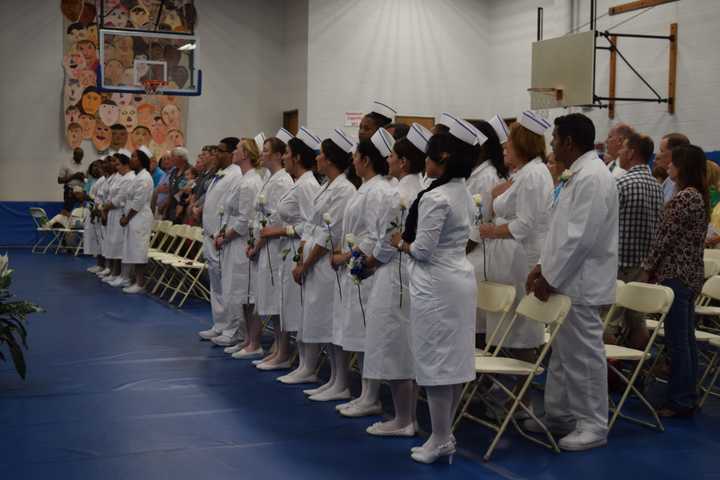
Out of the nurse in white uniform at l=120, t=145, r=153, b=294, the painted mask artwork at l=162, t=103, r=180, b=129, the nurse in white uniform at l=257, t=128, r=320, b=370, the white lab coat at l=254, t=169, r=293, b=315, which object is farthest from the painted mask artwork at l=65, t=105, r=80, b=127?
the nurse in white uniform at l=257, t=128, r=320, b=370

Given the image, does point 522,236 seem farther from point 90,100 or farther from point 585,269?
point 90,100

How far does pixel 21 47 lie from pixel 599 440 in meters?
14.4

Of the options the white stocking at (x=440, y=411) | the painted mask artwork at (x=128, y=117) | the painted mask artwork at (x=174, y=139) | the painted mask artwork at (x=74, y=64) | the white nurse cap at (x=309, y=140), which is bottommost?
the white stocking at (x=440, y=411)

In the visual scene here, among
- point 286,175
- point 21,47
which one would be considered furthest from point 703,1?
point 21,47

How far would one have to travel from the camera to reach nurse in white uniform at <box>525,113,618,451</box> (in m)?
4.46

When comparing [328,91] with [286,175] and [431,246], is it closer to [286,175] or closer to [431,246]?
[286,175]

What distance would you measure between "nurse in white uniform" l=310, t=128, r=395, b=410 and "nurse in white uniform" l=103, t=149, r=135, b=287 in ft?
20.9

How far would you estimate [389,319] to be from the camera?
4.66 metres

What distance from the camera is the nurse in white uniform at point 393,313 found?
183 inches

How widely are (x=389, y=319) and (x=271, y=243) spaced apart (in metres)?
1.97

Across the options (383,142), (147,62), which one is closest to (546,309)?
(383,142)

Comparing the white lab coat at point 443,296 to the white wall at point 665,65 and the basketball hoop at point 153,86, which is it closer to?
the white wall at point 665,65

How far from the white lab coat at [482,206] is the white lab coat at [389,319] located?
0.70 m

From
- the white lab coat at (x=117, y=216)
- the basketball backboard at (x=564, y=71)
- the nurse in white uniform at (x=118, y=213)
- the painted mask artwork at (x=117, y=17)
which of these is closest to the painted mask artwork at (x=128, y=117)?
the painted mask artwork at (x=117, y=17)
